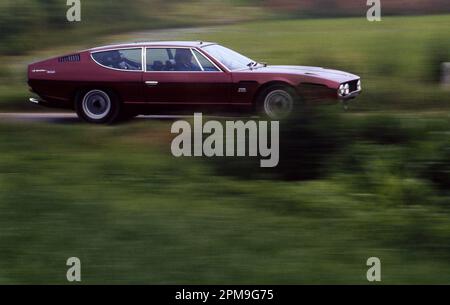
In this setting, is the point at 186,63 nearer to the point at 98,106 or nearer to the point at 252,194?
the point at 98,106

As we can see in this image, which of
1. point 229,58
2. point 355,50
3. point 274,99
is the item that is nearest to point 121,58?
point 229,58

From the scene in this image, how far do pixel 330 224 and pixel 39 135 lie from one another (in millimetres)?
4498

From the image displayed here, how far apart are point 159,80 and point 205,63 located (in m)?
0.69

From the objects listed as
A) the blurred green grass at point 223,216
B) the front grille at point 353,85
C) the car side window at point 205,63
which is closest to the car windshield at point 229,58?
the car side window at point 205,63

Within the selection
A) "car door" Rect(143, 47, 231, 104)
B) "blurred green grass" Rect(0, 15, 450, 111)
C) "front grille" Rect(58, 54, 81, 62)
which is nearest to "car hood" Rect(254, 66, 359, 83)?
"blurred green grass" Rect(0, 15, 450, 111)

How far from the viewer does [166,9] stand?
14.7 meters

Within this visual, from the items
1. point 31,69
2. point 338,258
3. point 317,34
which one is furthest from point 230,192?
point 317,34

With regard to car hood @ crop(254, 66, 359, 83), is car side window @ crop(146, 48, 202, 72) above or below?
above

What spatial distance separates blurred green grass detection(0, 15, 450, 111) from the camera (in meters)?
11.8

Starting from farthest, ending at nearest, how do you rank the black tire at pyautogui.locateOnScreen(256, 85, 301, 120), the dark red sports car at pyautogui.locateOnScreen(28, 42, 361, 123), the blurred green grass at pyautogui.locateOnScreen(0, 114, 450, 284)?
1. the dark red sports car at pyautogui.locateOnScreen(28, 42, 361, 123)
2. the black tire at pyautogui.locateOnScreen(256, 85, 301, 120)
3. the blurred green grass at pyautogui.locateOnScreen(0, 114, 450, 284)

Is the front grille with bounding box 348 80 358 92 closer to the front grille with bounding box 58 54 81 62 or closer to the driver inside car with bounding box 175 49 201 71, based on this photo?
the driver inside car with bounding box 175 49 201 71

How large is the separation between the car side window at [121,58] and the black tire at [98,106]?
404 mm

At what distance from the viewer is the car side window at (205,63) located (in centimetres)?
1096

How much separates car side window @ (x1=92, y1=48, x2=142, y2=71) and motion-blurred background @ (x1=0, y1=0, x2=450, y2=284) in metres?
0.89
